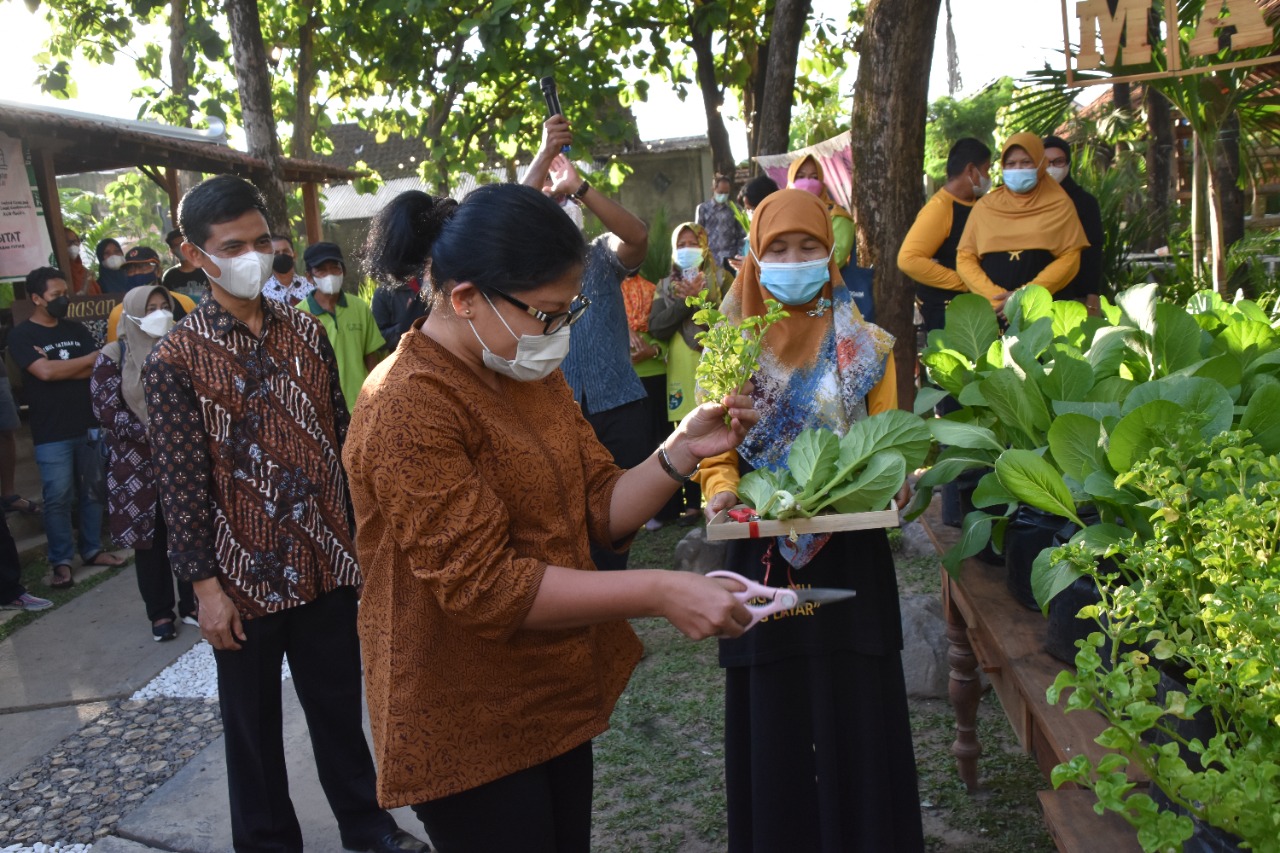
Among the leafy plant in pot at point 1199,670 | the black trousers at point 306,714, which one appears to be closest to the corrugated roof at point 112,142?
the black trousers at point 306,714

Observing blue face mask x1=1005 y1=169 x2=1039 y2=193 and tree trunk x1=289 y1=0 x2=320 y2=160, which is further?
tree trunk x1=289 y1=0 x2=320 y2=160

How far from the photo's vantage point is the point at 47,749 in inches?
171

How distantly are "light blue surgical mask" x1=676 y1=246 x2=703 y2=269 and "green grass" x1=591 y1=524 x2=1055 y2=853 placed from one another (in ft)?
→ 7.70

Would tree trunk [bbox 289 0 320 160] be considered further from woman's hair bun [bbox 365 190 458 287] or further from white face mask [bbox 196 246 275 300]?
woman's hair bun [bbox 365 190 458 287]

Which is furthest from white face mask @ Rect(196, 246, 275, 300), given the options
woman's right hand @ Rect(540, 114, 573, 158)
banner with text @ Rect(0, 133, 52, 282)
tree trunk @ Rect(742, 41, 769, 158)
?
tree trunk @ Rect(742, 41, 769, 158)

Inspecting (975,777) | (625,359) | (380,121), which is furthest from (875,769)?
(380,121)

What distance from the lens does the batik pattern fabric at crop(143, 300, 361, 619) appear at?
8.91 ft

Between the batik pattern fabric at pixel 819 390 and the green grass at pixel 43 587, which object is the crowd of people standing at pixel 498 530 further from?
the green grass at pixel 43 587

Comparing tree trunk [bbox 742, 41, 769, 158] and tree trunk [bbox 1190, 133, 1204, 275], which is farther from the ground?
tree trunk [bbox 742, 41, 769, 158]

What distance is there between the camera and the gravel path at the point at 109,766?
3.64 metres

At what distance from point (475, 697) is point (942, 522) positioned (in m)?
1.56

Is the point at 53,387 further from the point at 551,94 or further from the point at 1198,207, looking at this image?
the point at 1198,207

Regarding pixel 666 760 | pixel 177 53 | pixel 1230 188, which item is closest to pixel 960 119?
pixel 177 53

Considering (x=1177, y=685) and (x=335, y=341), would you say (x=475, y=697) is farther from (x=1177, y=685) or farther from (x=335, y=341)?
(x=335, y=341)
